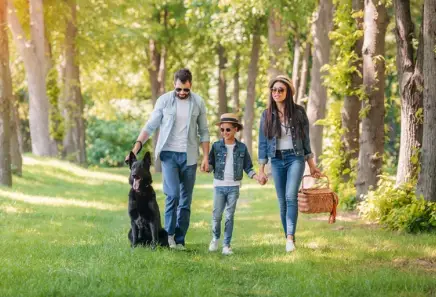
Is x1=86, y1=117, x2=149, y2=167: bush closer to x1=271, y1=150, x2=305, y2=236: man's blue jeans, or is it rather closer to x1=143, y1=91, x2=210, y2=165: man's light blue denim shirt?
x1=143, y1=91, x2=210, y2=165: man's light blue denim shirt

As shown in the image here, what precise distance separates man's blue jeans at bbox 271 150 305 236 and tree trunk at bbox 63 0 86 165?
21.2 meters

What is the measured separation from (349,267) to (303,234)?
164 inches

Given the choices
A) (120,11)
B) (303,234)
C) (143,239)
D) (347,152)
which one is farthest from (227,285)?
(120,11)

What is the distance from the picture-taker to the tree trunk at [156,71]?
40.0m

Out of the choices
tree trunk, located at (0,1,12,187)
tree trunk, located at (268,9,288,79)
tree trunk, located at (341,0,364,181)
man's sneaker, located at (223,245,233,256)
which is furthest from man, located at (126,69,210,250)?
tree trunk, located at (268,9,288,79)

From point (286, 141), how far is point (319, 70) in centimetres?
1240

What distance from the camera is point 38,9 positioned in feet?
93.0

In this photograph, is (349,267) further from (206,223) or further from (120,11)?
(120,11)

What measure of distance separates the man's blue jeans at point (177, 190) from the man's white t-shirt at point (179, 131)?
80 millimetres

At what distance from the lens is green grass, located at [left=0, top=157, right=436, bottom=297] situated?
26.0ft

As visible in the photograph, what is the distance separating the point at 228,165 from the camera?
10.6 m

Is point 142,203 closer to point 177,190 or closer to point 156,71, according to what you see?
point 177,190

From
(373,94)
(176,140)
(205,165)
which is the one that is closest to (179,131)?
(176,140)

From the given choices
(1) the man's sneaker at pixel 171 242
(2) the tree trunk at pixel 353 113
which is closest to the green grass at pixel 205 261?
(1) the man's sneaker at pixel 171 242
